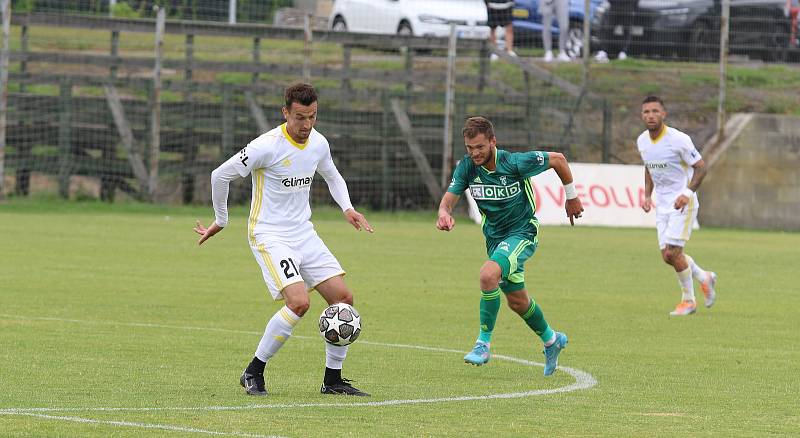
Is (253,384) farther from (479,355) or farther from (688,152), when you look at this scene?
(688,152)

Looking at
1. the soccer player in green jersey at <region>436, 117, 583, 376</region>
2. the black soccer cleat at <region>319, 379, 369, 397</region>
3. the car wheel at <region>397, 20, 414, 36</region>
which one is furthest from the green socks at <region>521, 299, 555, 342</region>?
the car wheel at <region>397, 20, 414, 36</region>

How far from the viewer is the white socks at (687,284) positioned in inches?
616

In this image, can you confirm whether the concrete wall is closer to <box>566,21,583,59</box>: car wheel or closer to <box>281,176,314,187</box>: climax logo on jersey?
<box>566,21,583,59</box>: car wheel

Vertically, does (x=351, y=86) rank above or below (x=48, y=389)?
above

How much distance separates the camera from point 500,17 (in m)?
32.8

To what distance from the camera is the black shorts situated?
32688 millimetres

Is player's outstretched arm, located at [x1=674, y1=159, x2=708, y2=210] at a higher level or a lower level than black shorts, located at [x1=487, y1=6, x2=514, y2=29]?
lower

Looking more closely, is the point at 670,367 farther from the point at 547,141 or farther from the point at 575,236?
the point at 547,141

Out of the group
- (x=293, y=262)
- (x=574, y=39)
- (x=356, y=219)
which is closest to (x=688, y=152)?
(x=356, y=219)

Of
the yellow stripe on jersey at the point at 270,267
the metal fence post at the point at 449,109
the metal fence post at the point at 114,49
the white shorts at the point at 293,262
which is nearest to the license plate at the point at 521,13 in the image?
the metal fence post at the point at 449,109

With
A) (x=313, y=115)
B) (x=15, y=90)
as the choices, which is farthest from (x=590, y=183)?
(x=313, y=115)

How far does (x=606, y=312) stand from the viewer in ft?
49.7

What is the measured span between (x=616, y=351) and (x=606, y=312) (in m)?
3.16

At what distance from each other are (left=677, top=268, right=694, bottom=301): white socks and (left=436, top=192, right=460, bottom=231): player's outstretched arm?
542 cm
